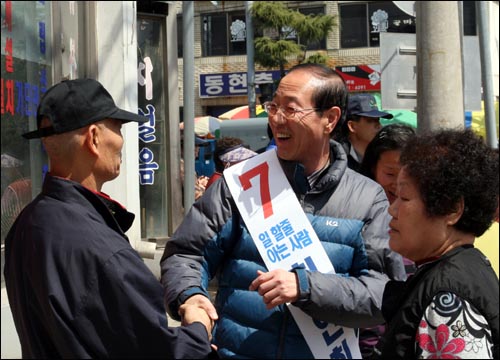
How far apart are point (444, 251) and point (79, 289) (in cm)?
101

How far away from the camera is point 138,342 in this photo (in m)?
1.96

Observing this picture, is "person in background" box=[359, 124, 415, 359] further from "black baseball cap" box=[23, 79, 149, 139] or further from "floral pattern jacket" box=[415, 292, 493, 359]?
"black baseball cap" box=[23, 79, 149, 139]

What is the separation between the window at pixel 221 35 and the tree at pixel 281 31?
290 cm

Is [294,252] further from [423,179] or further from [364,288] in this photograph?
[423,179]

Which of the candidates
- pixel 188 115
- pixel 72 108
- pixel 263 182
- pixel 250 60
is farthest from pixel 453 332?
pixel 250 60

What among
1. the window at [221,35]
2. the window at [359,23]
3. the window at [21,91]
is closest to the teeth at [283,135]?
the window at [21,91]

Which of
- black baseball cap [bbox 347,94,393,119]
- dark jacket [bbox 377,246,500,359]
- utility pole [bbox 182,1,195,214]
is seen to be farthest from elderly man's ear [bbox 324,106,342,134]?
utility pole [bbox 182,1,195,214]

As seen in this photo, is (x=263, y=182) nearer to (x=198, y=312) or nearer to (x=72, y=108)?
(x=198, y=312)

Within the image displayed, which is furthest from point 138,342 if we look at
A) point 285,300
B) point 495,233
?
point 495,233

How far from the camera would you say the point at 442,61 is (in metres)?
6.40

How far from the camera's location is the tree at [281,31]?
21.7m

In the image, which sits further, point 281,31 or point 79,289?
point 281,31

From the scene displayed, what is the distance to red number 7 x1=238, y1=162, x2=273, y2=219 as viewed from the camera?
264 cm

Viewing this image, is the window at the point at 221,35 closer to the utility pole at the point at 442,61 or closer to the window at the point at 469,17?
the window at the point at 469,17
